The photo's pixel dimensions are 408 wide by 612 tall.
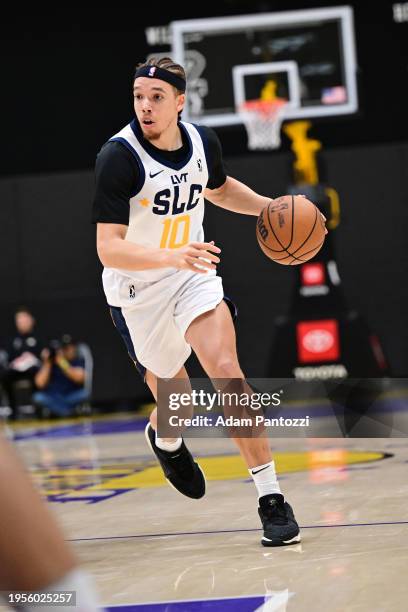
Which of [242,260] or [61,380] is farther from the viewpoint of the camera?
[242,260]

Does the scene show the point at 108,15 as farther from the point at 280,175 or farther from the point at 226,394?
the point at 226,394

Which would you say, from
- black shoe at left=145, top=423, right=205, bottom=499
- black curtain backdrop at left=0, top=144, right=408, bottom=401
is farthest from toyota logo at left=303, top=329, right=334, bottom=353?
black shoe at left=145, top=423, right=205, bottom=499

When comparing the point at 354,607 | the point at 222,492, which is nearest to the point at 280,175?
the point at 222,492

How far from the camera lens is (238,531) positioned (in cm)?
452

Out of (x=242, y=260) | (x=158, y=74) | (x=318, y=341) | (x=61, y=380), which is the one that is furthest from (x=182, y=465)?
(x=242, y=260)

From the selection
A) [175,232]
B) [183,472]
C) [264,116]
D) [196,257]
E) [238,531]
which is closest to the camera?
[196,257]

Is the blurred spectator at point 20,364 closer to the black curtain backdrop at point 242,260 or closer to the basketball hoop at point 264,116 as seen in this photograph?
the black curtain backdrop at point 242,260

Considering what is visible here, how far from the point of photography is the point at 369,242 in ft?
54.5

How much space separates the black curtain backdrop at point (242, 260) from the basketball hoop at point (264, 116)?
1.88 m

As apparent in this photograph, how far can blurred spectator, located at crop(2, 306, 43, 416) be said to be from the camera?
1498cm

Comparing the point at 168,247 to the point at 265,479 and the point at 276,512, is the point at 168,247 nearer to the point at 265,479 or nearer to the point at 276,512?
the point at 265,479

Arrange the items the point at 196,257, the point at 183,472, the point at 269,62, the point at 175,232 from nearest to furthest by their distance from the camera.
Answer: the point at 196,257 < the point at 175,232 < the point at 183,472 < the point at 269,62

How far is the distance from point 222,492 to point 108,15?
1243 cm

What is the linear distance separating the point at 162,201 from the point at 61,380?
10.3 meters
